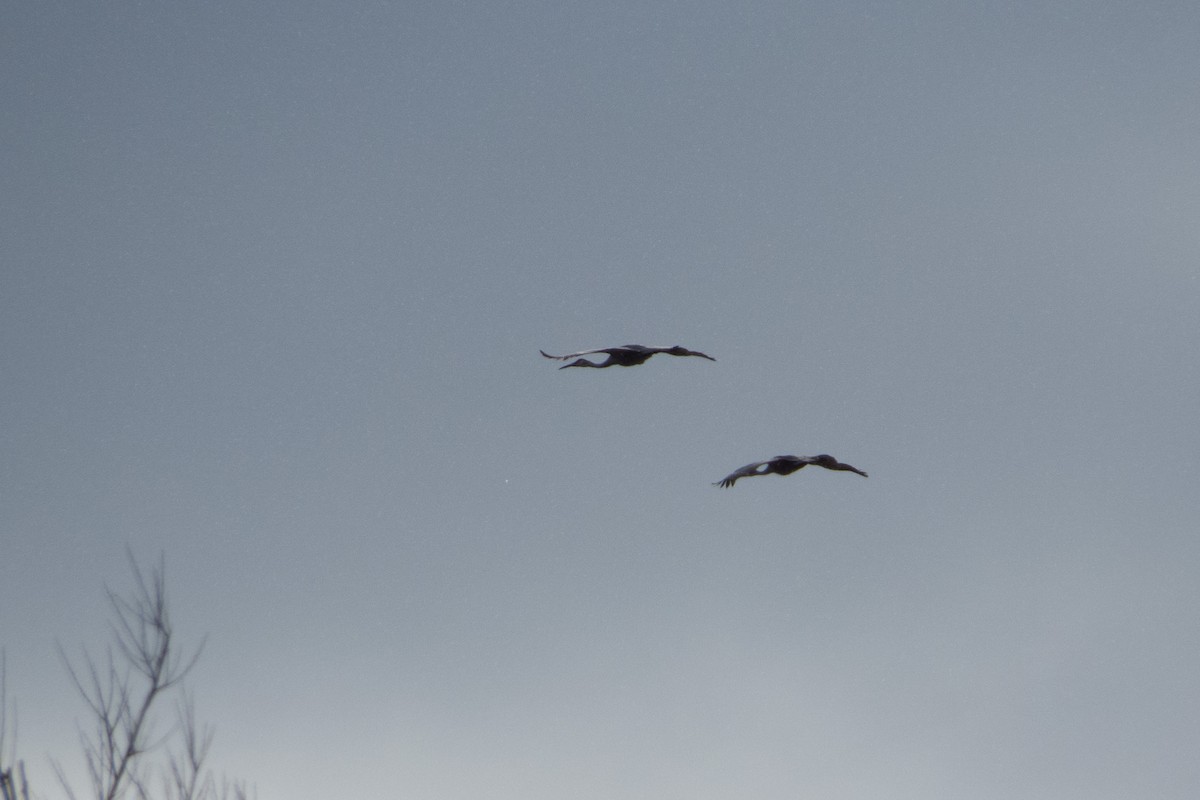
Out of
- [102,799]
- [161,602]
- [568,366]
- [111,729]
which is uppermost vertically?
[568,366]

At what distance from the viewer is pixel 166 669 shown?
1031 centimetres

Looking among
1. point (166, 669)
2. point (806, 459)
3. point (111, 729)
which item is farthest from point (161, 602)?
point (806, 459)

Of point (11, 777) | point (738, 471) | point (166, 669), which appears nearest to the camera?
point (11, 777)

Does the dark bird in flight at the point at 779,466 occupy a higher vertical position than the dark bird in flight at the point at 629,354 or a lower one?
lower

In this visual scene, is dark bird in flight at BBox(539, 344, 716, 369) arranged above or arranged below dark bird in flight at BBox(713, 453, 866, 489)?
above

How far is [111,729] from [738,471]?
20.5ft

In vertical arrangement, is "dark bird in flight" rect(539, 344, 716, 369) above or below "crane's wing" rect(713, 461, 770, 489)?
above

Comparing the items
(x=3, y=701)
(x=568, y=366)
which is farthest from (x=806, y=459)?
(x=3, y=701)

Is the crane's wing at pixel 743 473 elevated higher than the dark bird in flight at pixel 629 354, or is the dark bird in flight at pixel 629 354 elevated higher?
the dark bird in flight at pixel 629 354

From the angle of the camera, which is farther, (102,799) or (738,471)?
(102,799)

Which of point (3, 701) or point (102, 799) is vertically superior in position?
point (3, 701)

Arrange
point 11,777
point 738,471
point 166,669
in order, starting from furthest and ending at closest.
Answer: point 166,669 → point 738,471 → point 11,777

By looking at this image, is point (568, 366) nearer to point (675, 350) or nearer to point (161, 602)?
point (675, 350)

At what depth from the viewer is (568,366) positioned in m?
8.73
